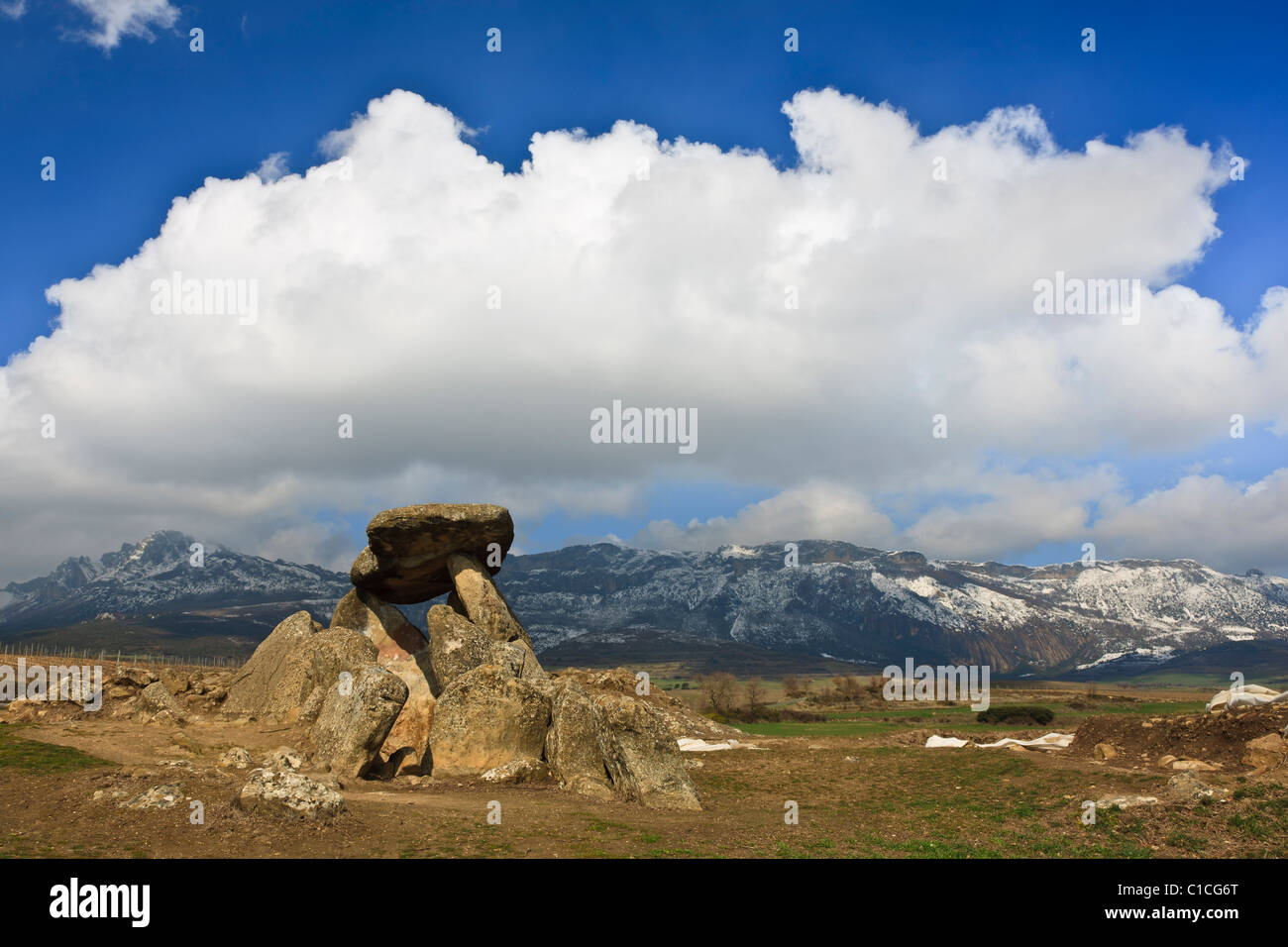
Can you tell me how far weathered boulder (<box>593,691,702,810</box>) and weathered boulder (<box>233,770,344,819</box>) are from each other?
27.7 ft

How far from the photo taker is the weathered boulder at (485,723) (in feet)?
77.2

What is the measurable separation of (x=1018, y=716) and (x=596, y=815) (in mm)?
51165

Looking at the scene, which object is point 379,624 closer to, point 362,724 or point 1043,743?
point 362,724

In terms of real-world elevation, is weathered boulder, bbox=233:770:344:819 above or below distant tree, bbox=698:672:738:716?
above

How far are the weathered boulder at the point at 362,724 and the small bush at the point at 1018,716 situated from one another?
156 feet

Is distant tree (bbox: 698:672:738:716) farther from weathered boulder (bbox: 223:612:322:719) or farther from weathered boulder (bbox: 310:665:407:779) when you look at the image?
weathered boulder (bbox: 310:665:407:779)

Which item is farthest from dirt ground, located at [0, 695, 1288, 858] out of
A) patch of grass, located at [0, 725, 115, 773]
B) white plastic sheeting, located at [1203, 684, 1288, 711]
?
white plastic sheeting, located at [1203, 684, 1288, 711]

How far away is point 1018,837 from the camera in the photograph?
17.9 m

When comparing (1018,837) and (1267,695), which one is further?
(1267,695)

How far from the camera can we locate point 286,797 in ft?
48.7

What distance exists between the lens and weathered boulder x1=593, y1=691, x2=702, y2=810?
21.1 m

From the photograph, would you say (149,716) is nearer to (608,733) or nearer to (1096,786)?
(608,733)
